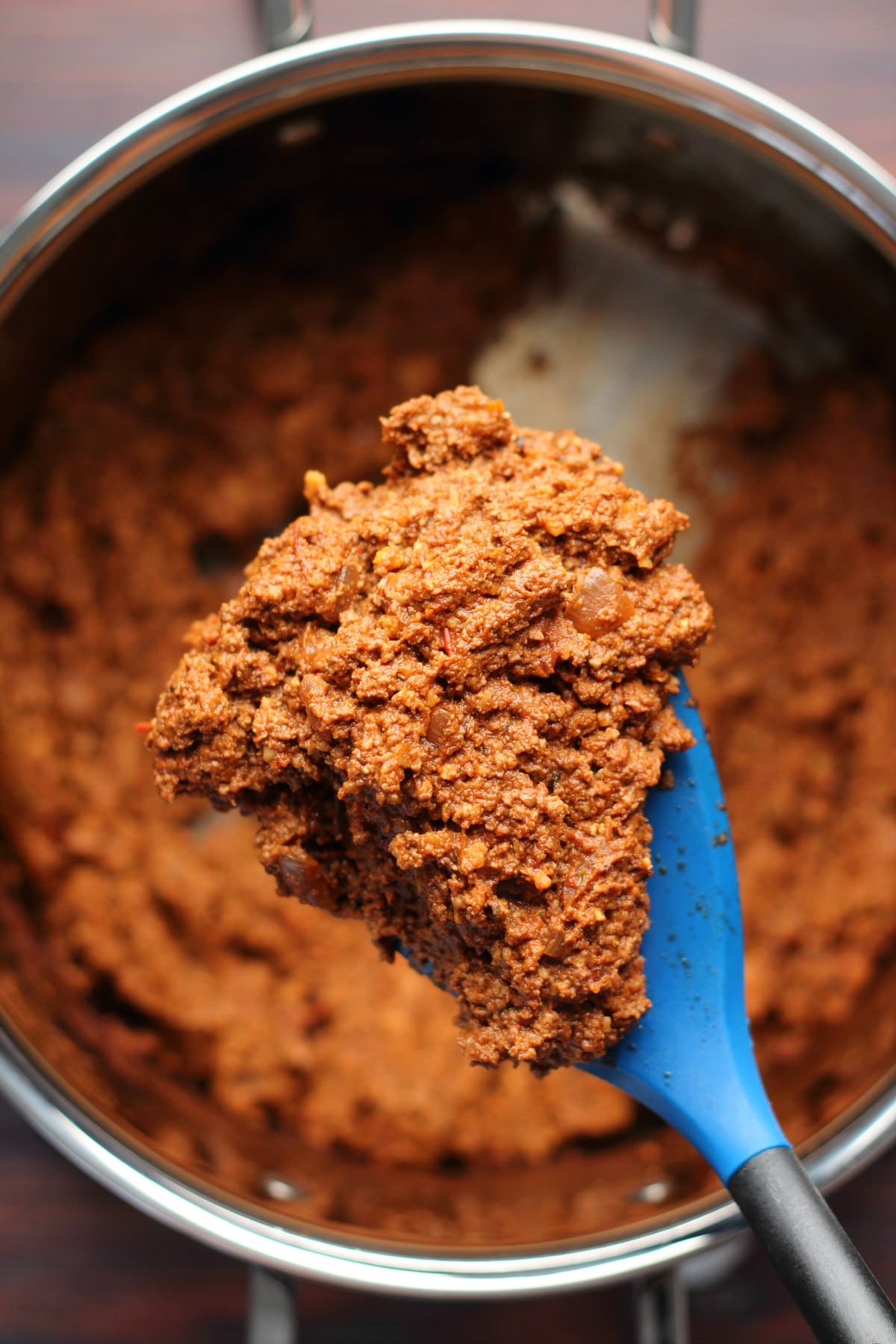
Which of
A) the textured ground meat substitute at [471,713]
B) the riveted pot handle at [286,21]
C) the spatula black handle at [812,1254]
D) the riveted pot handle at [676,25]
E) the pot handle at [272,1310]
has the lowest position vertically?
the spatula black handle at [812,1254]

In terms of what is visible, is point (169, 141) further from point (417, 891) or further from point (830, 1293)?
point (830, 1293)

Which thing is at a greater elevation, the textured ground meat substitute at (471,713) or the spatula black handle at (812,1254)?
the textured ground meat substitute at (471,713)

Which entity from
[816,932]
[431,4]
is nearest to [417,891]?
[816,932]

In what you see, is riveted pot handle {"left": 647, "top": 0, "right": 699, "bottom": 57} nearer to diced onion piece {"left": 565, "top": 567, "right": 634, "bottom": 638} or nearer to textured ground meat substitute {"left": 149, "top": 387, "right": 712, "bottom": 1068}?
textured ground meat substitute {"left": 149, "top": 387, "right": 712, "bottom": 1068}

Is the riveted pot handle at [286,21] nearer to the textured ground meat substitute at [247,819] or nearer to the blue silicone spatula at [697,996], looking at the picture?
the textured ground meat substitute at [247,819]

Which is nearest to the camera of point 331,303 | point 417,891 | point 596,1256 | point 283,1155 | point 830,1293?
point 830,1293

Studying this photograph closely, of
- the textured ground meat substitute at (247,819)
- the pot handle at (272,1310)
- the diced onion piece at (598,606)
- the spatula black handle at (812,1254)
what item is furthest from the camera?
the textured ground meat substitute at (247,819)

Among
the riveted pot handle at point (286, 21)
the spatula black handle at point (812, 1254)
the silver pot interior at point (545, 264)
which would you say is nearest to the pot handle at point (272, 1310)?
the silver pot interior at point (545, 264)

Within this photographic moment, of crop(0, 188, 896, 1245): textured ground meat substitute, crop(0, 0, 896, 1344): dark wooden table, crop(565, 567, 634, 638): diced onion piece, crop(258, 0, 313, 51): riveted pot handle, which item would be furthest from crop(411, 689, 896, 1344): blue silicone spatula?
crop(258, 0, 313, 51): riveted pot handle

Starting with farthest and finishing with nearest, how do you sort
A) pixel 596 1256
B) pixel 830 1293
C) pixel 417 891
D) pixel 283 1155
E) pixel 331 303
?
pixel 331 303, pixel 283 1155, pixel 596 1256, pixel 417 891, pixel 830 1293
